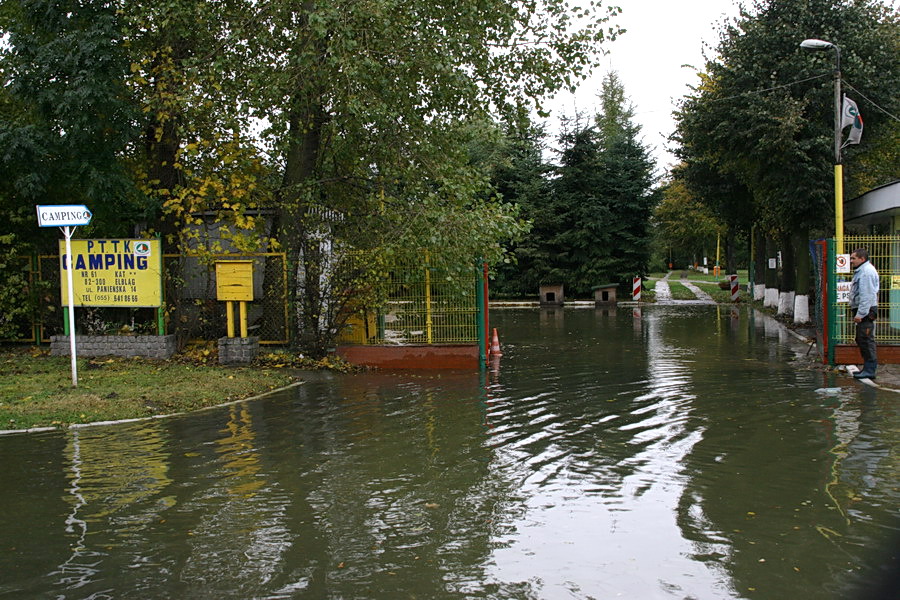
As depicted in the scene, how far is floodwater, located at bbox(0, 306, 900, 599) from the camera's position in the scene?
4.89 m

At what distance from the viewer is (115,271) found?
1504cm

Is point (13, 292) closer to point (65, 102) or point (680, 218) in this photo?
point (65, 102)

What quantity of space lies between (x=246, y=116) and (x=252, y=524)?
10662 mm

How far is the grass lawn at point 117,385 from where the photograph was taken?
387 inches

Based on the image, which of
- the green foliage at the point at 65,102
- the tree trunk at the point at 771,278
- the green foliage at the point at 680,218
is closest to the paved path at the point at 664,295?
the green foliage at the point at 680,218

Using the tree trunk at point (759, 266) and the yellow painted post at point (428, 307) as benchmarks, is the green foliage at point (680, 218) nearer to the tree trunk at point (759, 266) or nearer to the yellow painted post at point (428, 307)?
the tree trunk at point (759, 266)

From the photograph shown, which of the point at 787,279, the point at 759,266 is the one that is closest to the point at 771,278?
the point at 759,266

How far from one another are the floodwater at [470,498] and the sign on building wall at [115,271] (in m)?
4.91

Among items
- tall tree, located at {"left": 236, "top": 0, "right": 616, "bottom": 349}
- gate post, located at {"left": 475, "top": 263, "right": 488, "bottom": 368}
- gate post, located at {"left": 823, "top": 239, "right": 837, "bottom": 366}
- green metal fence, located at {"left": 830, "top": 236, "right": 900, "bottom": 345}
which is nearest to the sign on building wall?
tall tree, located at {"left": 236, "top": 0, "right": 616, "bottom": 349}

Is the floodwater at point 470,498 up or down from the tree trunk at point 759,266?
down

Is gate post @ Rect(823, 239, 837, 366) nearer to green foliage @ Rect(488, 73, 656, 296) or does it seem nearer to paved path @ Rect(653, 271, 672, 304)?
paved path @ Rect(653, 271, 672, 304)

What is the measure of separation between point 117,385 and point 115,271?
4058 millimetres

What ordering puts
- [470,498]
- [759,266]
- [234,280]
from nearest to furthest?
1. [470,498]
2. [234,280]
3. [759,266]

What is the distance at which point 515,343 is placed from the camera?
20109 mm
